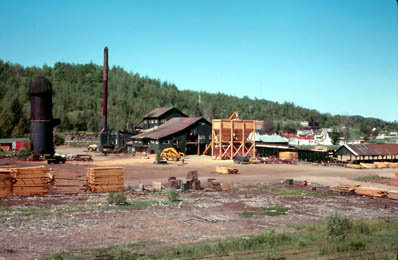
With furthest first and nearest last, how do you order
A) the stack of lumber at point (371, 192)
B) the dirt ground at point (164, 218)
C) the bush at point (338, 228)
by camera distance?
the stack of lumber at point (371, 192) → the dirt ground at point (164, 218) → the bush at point (338, 228)

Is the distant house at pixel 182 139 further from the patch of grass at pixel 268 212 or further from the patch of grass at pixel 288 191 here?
the patch of grass at pixel 268 212

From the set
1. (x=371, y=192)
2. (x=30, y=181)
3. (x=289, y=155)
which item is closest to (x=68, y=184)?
(x=30, y=181)

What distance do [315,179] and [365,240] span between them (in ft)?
70.4

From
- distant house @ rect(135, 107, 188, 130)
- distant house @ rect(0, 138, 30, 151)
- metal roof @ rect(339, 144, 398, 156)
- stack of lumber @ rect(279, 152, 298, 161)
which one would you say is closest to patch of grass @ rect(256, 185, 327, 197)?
stack of lumber @ rect(279, 152, 298, 161)

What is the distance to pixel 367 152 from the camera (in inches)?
1991

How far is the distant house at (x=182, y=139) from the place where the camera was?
55.7 m

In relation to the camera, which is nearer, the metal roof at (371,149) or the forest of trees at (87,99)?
the metal roof at (371,149)

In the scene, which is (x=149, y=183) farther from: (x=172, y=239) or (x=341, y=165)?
(x=341, y=165)

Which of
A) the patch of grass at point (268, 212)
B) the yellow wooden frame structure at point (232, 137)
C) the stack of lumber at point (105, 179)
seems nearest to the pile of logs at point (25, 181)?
the stack of lumber at point (105, 179)

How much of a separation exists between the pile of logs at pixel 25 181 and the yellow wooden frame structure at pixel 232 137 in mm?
31327

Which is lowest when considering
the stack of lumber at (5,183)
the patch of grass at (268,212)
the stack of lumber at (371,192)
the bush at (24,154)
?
the patch of grass at (268,212)

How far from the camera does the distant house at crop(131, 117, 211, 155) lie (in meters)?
55.7

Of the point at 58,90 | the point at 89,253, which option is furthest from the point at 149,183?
the point at 58,90

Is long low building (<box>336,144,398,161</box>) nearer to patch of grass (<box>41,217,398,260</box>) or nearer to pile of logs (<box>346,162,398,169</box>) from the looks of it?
pile of logs (<box>346,162,398,169</box>)
